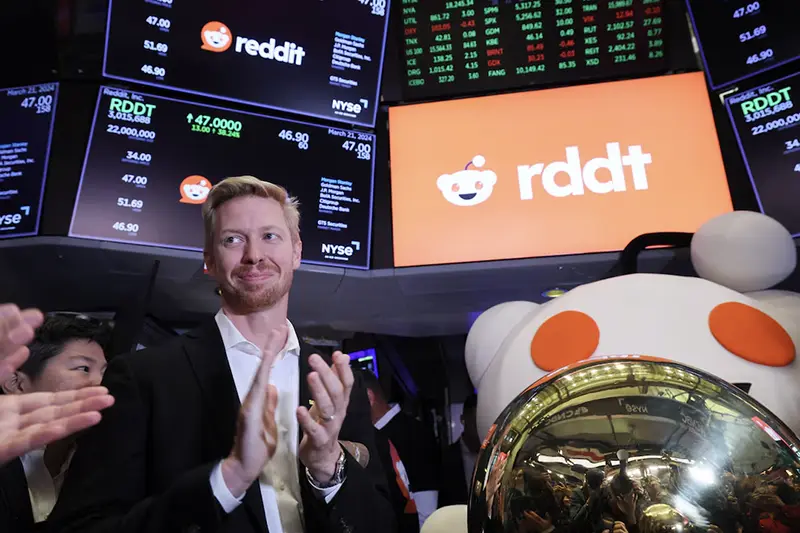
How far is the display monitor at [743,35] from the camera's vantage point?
2.77 metres

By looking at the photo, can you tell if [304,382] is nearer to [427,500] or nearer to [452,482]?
[452,482]

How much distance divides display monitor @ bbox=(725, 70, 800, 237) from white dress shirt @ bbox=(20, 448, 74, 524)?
9.41 feet

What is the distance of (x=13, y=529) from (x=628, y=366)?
4.49 feet

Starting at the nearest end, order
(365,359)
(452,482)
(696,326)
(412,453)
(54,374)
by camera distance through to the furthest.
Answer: (696,326) → (54,374) → (452,482) → (412,453) → (365,359)

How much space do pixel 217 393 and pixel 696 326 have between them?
3.98ft

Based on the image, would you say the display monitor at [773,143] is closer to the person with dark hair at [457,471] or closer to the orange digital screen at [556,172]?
the orange digital screen at [556,172]

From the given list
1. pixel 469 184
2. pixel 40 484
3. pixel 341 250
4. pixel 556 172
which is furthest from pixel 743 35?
pixel 40 484

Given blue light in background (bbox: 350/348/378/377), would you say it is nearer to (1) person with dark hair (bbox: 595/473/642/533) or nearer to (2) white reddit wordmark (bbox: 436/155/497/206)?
(2) white reddit wordmark (bbox: 436/155/497/206)

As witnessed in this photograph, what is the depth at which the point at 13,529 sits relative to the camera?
1.37 m

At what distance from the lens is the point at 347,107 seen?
312 cm

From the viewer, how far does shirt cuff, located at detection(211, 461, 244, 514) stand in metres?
1.06

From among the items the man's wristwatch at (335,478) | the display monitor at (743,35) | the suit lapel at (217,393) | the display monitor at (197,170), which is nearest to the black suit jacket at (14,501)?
the suit lapel at (217,393)

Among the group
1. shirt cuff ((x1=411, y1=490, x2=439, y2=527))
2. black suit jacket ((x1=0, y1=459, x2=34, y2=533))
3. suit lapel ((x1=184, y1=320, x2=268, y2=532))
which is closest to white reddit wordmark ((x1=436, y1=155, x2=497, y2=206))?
shirt cuff ((x1=411, y1=490, x2=439, y2=527))

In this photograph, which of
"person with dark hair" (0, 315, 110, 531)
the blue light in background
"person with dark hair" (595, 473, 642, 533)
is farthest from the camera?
the blue light in background
